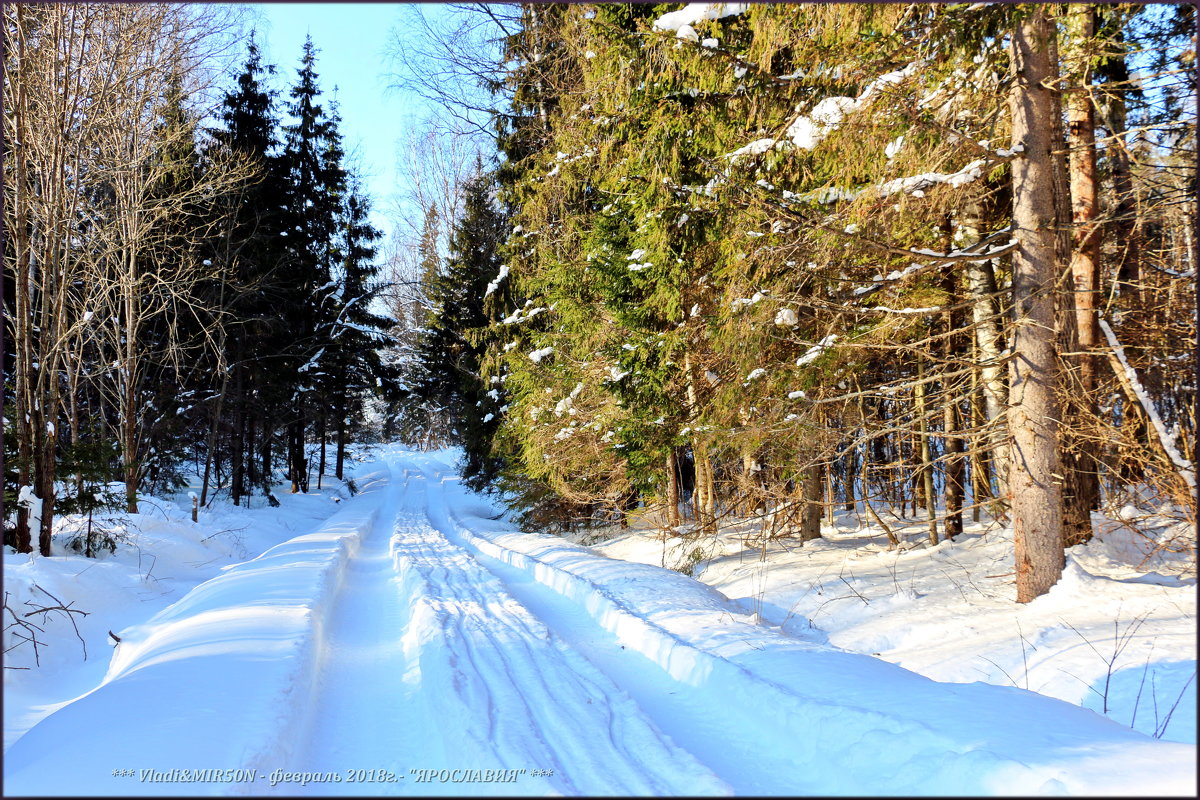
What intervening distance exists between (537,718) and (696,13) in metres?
7.39

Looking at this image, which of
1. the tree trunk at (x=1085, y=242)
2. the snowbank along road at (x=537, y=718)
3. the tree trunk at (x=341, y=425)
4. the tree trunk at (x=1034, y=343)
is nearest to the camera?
the snowbank along road at (x=537, y=718)

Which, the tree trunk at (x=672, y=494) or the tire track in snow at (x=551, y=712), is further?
the tree trunk at (x=672, y=494)

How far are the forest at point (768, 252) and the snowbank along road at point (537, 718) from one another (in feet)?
9.29

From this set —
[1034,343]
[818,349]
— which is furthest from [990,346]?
[818,349]

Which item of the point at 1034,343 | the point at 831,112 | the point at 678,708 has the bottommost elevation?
the point at 678,708

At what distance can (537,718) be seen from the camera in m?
4.25

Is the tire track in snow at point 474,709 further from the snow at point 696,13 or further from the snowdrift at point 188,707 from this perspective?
the snow at point 696,13

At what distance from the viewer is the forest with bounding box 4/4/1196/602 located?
632 centimetres

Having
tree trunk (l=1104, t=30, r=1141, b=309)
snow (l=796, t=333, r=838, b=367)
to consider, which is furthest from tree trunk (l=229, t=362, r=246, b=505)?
tree trunk (l=1104, t=30, r=1141, b=309)

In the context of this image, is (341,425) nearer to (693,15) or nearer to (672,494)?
(672,494)

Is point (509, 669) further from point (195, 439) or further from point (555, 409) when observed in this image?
point (195, 439)

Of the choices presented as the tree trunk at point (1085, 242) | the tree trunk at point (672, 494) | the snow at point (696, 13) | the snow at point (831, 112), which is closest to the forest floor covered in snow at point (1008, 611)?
the tree trunk at point (1085, 242)

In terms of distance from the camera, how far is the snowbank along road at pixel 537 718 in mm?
3264

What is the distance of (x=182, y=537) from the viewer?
1308 cm
